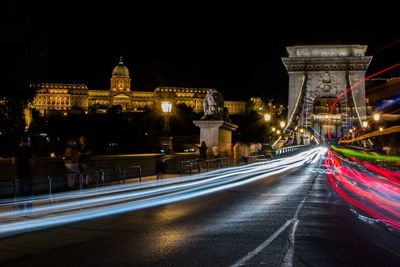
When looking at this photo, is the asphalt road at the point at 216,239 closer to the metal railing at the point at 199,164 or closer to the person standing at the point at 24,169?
the person standing at the point at 24,169

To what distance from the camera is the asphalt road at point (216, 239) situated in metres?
7.25

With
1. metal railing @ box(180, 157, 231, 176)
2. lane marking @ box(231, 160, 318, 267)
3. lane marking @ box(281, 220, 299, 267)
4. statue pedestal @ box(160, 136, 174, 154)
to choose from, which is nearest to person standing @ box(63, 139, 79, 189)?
lane marking @ box(231, 160, 318, 267)

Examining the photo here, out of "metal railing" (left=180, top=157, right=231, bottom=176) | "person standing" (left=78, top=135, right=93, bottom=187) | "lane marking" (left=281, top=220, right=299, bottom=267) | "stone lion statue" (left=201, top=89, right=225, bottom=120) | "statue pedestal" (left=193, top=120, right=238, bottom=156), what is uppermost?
"stone lion statue" (left=201, top=89, right=225, bottom=120)

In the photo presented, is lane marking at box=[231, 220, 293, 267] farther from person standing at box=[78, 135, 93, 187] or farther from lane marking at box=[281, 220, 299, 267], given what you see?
person standing at box=[78, 135, 93, 187]

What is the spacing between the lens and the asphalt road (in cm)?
725

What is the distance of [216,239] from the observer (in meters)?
8.71

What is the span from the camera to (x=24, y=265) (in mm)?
7023

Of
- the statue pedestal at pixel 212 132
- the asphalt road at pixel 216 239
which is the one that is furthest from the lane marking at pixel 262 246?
the statue pedestal at pixel 212 132

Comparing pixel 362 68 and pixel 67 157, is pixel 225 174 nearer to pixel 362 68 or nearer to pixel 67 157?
pixel 67 157

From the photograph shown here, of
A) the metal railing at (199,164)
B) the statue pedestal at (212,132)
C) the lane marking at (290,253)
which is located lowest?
the lane marking at (290,253)

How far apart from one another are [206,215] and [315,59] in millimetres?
78855

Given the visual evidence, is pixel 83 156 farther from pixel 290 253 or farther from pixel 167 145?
pixel 167 145

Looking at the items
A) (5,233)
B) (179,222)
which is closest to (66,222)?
(5,233)

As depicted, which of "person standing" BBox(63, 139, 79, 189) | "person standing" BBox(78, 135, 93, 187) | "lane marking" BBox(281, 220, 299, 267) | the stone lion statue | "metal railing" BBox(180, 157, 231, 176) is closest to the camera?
"lane marking" BBox(281, 220, 299, 267)
